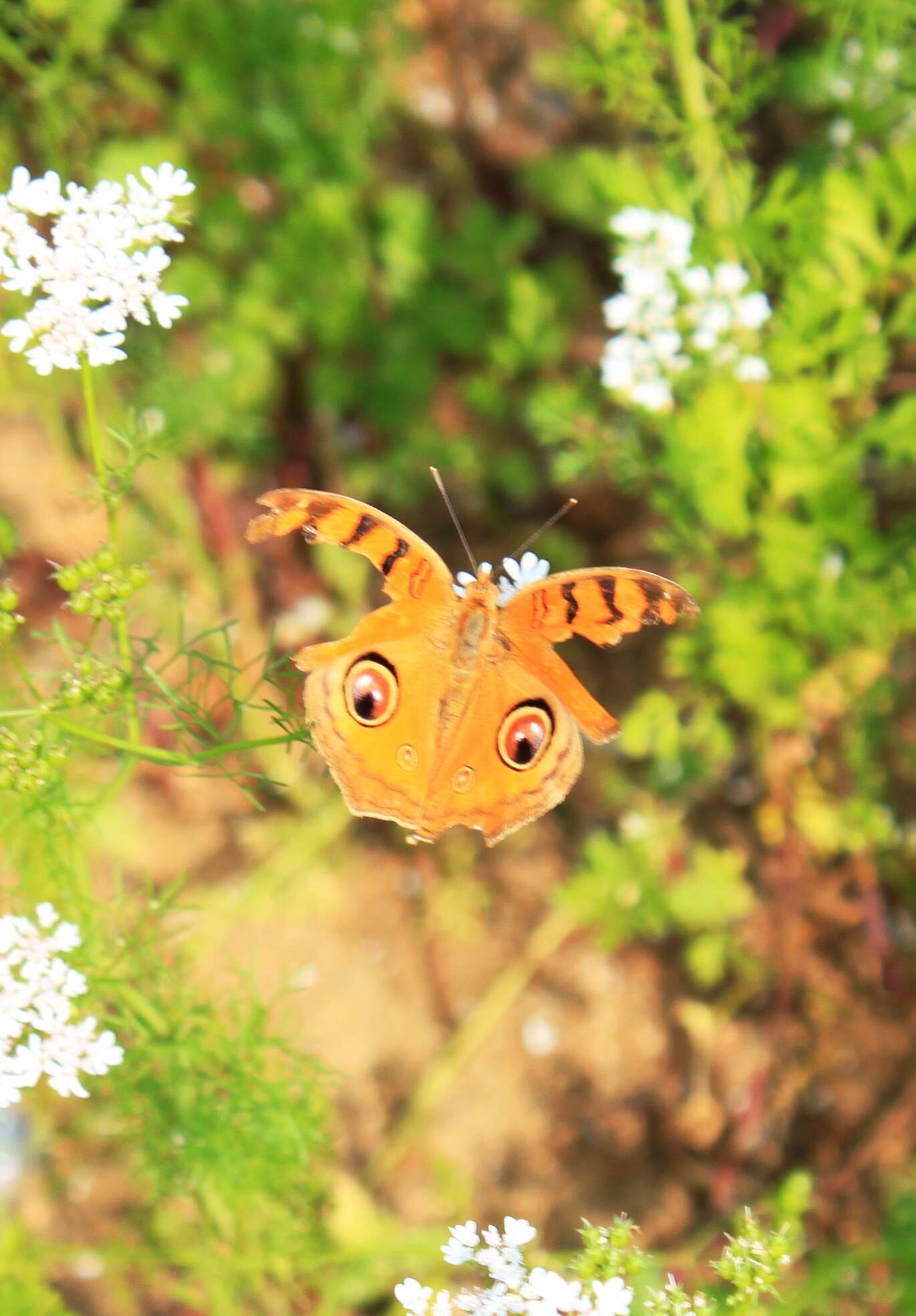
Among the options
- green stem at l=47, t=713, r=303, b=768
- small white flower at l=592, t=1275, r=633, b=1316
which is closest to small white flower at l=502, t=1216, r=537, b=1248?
small white flower at l=592, t=1275, r=633, b=1316

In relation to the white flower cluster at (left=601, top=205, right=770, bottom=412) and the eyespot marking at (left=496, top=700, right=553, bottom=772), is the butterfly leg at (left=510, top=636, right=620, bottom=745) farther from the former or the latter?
the white flower cluster at (left=601, top=205, right=770, bottom=412)

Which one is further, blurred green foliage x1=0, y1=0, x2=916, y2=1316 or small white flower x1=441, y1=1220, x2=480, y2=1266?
blurred green foliage x1=0, y1=0, x2=916, y2=1316

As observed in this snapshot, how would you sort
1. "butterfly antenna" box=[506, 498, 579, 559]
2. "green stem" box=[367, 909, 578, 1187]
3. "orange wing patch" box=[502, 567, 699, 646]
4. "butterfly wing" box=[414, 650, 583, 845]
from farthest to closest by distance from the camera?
1. "green stem" box=[367, 909, 578, 1187]
2. "butterfly antenna" box=[506, 498, 579, 559]
3. "butterfly wing" box=[414, 650, 583, 845]
4. "orange wing patch" box=[502, 567, 699, 646]

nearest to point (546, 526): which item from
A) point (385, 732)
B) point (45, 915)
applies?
point (385, 732)

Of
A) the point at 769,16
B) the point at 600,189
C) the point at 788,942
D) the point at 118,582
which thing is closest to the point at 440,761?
the point at 118,582

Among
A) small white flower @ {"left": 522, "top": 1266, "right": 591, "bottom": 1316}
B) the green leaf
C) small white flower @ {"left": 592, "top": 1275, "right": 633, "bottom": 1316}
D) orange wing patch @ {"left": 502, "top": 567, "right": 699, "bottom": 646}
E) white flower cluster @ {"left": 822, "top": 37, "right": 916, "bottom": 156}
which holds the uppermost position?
white flower cluster @ {"left": 822, "top": 37, "right": 916, "bottom": 156}

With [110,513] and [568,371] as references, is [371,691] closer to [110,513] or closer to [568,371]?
[110,513]

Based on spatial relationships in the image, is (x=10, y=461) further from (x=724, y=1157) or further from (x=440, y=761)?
(x=724, y=1157)
